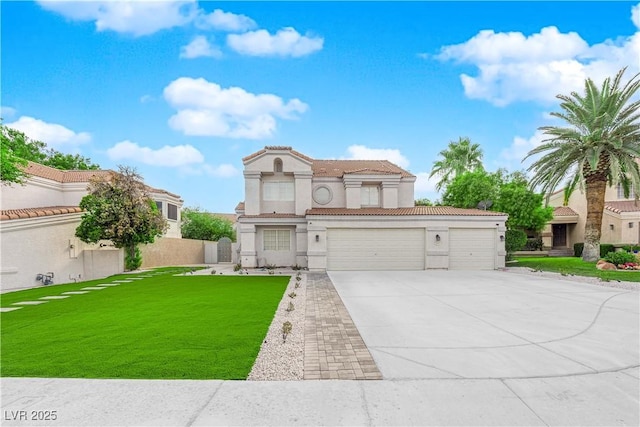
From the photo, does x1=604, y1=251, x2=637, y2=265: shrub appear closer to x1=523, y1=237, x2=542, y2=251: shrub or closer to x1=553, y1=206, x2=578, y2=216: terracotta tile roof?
x1=523, y1=237, x2=542, y2=251: shrub

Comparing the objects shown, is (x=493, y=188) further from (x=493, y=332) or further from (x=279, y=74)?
(x=493, y=332)

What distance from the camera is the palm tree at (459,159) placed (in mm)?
35781

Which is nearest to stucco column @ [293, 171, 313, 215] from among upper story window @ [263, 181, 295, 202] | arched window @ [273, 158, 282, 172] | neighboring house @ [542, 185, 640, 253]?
upper story window @ [263, 181, 295, 202]

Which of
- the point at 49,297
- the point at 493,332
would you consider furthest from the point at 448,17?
the point at 49,297

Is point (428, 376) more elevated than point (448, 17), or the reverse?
point (448, 17)

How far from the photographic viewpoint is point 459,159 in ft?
119

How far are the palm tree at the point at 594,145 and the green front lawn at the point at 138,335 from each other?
63.1 feet

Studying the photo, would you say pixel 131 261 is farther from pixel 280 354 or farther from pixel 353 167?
pixel 280 354

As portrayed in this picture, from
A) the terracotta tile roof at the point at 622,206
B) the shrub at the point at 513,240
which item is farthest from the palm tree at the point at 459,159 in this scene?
the shrub at the point at 513,240

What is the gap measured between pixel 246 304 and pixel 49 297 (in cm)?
766

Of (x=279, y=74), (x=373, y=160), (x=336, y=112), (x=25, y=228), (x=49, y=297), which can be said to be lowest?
(x=49, y=297)

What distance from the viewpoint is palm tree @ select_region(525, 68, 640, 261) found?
17798mm

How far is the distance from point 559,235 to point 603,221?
5.05m

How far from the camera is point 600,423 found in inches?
125
